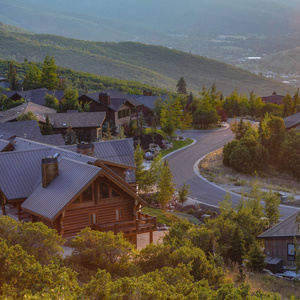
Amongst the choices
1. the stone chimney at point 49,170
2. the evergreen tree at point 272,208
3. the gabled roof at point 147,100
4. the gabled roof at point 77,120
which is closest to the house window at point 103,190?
the stone chimney at point 49,170

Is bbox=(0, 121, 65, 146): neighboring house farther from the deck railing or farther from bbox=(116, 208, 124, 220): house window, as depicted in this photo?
the deck railing

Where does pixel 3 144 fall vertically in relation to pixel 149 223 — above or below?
above

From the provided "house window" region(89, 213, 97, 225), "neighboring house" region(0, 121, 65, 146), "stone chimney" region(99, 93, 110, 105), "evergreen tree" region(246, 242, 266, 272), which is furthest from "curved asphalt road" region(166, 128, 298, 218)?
"house window" region(89, 213, 97, 225)

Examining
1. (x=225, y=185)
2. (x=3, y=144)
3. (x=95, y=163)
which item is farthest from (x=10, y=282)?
(x=225, y=185)

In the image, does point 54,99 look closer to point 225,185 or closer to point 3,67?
point 225,185

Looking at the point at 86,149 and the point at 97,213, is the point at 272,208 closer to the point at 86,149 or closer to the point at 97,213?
the point at 86,149

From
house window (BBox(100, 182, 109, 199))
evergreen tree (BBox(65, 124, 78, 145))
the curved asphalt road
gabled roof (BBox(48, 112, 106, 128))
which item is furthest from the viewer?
gabled roof (BBox(48, 112, 106, 128))
